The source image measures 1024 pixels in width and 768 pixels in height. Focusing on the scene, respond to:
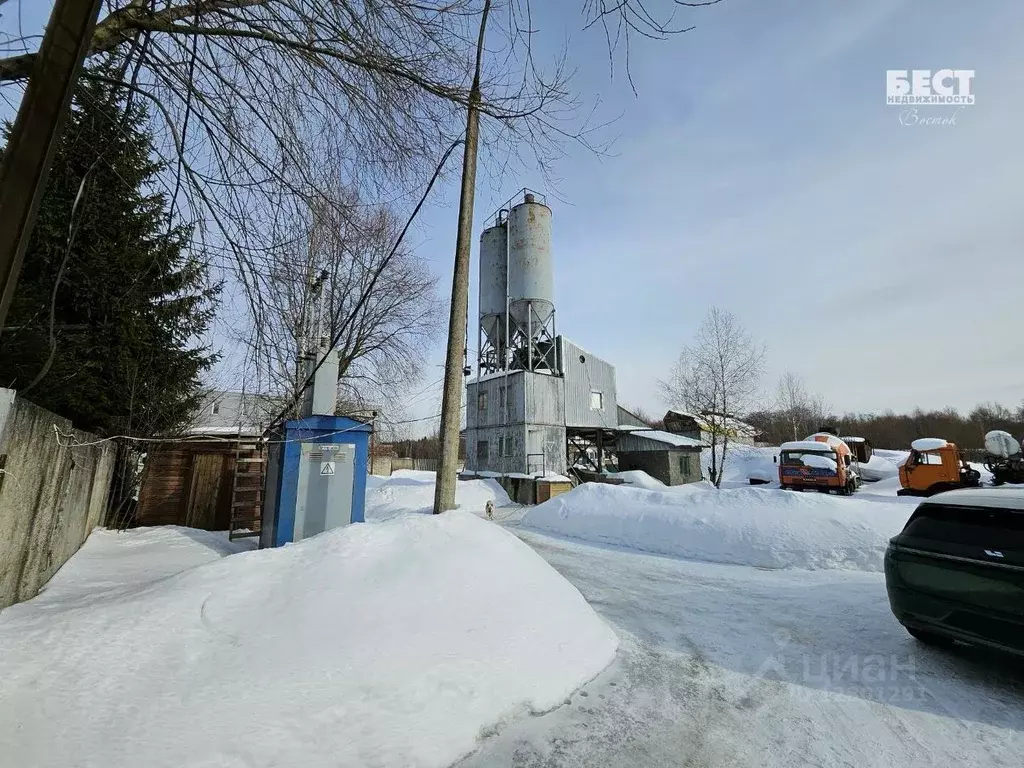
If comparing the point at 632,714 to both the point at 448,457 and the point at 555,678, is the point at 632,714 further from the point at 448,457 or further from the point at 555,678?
the point at 448,457

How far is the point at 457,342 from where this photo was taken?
247 inches

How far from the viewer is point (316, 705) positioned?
2779mm

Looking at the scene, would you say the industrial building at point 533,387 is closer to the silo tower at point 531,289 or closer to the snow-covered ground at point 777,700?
the silo tower at point 531,289

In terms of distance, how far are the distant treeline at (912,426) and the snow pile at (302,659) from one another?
164ft

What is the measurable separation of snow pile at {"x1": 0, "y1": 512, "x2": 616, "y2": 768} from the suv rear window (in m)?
3.15

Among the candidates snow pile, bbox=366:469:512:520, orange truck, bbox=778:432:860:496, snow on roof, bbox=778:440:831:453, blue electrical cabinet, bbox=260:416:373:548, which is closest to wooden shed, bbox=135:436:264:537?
blue electrical cabinet, bbox=260:416:373:548

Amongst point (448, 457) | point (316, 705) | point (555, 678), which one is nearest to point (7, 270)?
point (316, 705)

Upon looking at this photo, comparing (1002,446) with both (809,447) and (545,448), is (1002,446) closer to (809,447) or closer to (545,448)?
(809,447)

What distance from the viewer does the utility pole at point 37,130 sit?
1391mm

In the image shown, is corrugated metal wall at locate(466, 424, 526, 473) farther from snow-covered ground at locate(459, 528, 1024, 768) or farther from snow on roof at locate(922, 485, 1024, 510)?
snow on roof at locate(922, 485, 1024, 510)

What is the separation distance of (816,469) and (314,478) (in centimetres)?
1916

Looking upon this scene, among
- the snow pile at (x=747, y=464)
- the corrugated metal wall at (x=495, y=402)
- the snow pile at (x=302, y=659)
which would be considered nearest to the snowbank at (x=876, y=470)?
the snow pile at (x=747, y=464)

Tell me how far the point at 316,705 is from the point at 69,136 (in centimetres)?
523

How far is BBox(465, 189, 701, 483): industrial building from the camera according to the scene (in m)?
23.3
